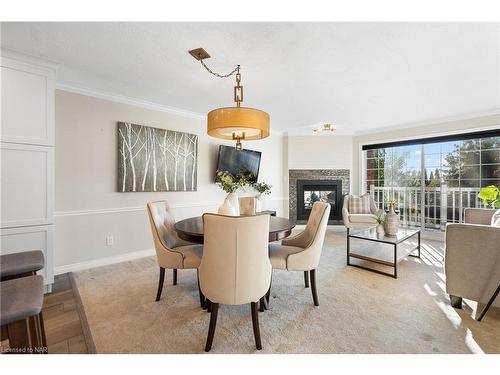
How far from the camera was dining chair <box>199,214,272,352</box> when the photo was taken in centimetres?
147

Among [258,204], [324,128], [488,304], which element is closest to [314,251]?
[488,304]

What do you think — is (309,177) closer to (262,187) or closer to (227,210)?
(262,187)

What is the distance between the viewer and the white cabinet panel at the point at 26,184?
2.15 meters

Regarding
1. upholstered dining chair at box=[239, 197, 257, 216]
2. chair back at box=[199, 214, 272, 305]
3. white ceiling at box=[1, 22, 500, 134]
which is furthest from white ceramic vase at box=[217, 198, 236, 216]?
white ceiling at box=[1, 22, 500, 134]

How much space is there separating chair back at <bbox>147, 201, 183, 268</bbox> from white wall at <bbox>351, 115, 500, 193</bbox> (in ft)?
15.2

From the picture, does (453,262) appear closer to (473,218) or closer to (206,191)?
(473,218)

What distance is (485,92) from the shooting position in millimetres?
3137

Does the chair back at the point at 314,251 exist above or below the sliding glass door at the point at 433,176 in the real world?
below

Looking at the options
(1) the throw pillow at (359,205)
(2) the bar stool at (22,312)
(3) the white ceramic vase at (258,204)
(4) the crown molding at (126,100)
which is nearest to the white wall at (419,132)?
(1) the throw pillow at (359,205)

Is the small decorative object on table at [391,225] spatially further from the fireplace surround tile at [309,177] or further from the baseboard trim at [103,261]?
the baseboard trim at [103,261]

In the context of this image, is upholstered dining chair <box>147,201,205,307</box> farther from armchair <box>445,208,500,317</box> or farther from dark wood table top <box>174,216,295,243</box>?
armchair <box>445,208,500,317</box>

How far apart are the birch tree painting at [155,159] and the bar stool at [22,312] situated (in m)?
2.20
